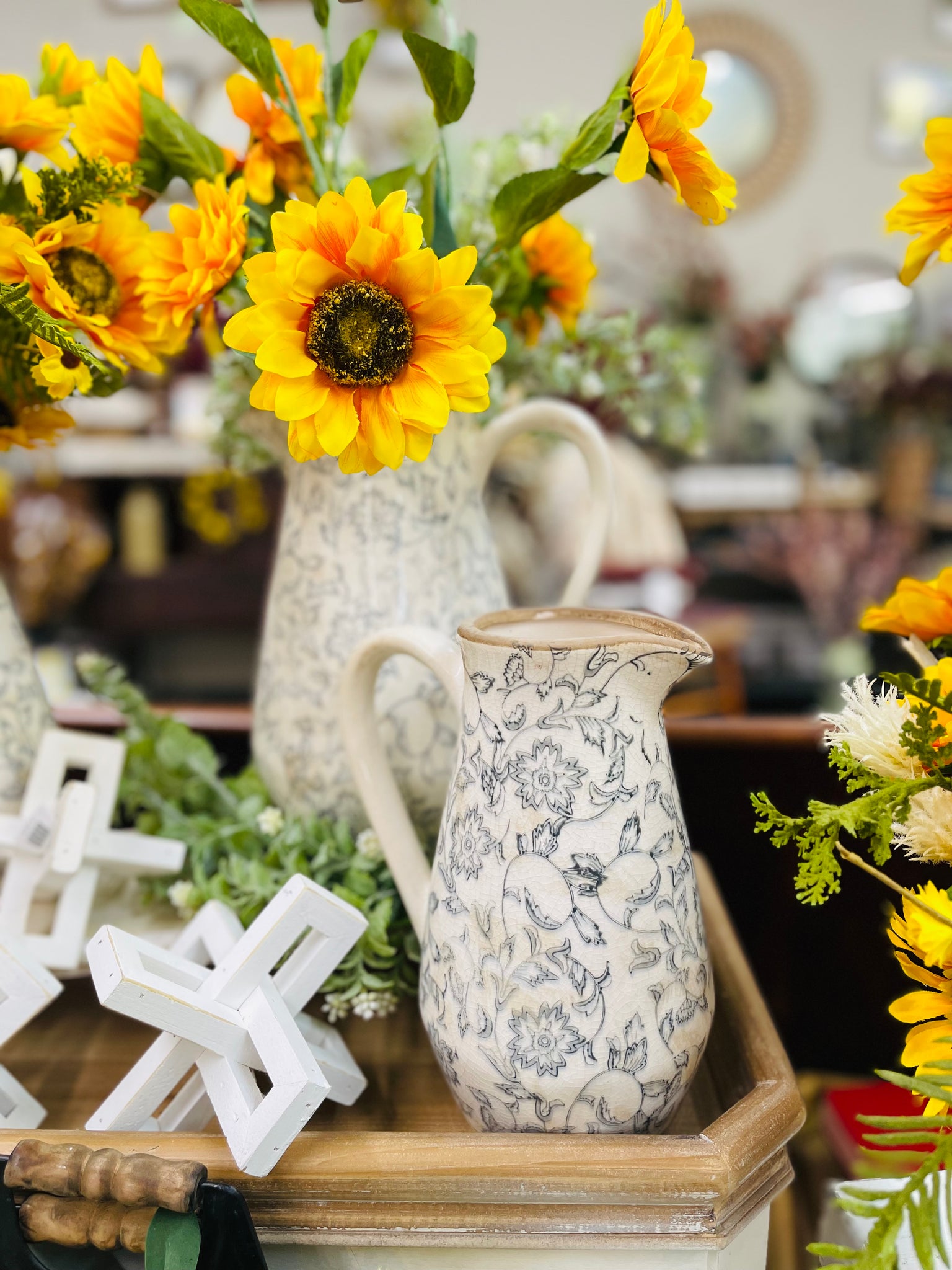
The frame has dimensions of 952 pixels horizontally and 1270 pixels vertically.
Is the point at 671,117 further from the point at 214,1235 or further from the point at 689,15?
the point at 689,15

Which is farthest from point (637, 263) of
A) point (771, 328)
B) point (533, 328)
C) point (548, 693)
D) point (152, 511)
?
point (548, 693)

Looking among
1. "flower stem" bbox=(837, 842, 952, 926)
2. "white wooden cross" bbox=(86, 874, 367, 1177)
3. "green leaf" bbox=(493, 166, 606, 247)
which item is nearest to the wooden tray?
"white wooden cross" bbox=(86, 874, 367, 1177)

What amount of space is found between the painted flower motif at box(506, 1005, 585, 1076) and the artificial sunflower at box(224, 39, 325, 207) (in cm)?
48

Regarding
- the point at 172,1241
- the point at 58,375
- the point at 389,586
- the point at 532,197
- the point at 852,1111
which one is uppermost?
the point at 532,197

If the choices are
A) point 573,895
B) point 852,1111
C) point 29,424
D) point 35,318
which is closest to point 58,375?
point 35,318

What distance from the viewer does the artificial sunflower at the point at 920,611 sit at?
0.52m

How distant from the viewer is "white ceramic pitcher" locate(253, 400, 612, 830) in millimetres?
663

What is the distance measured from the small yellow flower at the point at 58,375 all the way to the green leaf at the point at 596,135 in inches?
10.9

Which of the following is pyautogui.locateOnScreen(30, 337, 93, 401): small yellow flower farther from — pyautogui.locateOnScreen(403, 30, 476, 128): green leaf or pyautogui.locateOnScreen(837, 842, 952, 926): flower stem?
pyautogui.locateOnScreen(837, 842, 952, 926): flower stem

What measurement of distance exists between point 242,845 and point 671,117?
499 mm

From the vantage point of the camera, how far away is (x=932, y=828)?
46cm

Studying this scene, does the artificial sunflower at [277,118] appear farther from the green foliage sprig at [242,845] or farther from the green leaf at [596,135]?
the green foliage sprig at [242,845]

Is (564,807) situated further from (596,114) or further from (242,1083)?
(596,114)

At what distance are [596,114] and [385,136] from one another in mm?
3812
